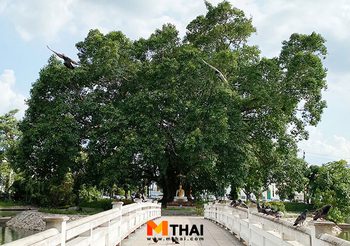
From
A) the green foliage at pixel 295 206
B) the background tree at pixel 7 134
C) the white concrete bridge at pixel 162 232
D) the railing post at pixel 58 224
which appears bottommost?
the green foliage at pixel 295 206

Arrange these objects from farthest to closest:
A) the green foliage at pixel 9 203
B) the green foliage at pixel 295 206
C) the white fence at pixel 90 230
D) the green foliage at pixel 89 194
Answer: the green foliage at pixel 295 206 → the green foliage at pixel 9 203 → the green foliage at pixel 89 194 → the white fence at pixel 90 230

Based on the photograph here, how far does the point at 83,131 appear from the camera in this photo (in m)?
30.6

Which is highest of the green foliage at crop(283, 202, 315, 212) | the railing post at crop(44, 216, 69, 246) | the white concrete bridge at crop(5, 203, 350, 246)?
the railing post at crop(44, 216, 69, 246)

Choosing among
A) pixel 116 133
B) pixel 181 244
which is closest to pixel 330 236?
pixel 181 244

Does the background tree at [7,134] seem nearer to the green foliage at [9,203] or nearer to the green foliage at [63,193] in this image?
the green foliage at [9,203]

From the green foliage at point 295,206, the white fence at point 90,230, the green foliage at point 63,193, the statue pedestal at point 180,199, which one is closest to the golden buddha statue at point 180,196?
the statue pedestal at point 180,199

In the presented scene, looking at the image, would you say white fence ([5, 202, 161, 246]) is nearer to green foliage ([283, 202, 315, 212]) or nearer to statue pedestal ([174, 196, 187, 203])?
statue pedestal ([174, 196, 187, 203])

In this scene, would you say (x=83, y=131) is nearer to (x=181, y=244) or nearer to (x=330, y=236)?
(x=181, y=244)

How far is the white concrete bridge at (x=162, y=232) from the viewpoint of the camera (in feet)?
14.4

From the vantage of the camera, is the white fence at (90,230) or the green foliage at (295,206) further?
the green foliage at (295,206)

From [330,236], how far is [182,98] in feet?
80.9

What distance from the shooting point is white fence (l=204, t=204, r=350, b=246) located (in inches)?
172

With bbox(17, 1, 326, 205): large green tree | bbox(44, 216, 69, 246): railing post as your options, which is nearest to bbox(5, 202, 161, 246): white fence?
bbox(44, 216, 69, 246): railing post

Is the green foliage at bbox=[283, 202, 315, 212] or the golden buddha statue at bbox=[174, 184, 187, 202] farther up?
the golden buddha statue at bbox=[174, 184, 187, 202]
